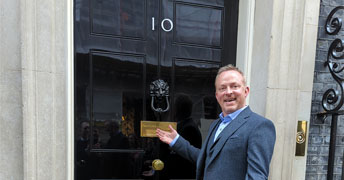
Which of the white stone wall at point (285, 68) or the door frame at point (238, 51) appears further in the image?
the white stone wall at point (285, 68)

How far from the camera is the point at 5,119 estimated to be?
1.61m

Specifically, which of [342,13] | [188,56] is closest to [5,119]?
[188,56]

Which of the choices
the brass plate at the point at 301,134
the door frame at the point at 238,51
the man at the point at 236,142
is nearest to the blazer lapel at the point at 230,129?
the man at the point at 236,142

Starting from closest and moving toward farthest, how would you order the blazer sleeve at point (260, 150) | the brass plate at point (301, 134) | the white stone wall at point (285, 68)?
the blazer sleeve at point (260, 150) < the white stone wall at point (285, 68) < the brass plate at point (301, 134)

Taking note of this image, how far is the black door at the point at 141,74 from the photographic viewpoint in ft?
6.25

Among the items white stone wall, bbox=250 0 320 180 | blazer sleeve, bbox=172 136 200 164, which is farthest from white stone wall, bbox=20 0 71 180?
white stone wall, bbox=250 0 320 180

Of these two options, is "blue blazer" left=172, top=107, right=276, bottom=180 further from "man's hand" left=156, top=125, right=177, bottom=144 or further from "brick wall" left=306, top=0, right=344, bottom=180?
"brick wall" left=306, top=0, right=344, bottom=180

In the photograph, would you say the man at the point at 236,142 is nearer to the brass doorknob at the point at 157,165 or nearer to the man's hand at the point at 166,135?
the man's hand at the point at 166,135

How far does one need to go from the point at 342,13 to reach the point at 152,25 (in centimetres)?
212

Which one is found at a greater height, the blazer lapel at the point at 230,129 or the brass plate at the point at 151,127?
the blazer lapel at the point at 230,129

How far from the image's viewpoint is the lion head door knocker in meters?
2.02

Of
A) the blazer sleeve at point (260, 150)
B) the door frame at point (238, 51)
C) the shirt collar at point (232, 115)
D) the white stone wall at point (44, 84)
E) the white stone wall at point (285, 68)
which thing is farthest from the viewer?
the white stone wall at point (285, 68)

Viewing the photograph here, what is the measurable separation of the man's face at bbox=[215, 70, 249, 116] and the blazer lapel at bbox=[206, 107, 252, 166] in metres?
0.07

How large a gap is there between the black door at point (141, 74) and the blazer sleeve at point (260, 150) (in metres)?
1.11
